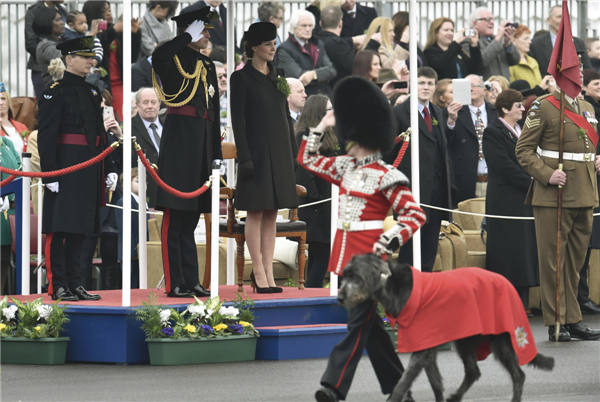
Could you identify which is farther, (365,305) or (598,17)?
(598,17)

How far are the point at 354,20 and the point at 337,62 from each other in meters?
1.18

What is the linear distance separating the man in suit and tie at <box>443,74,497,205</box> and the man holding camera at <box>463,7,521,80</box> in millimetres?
1568

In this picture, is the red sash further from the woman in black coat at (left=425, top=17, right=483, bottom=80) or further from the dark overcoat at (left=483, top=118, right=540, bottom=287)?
the woman in black coat at (left=425, top=17, right=483, bottom=80)

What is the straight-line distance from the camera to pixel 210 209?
314 inches

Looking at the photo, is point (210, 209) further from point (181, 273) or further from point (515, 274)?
point (515, 274)

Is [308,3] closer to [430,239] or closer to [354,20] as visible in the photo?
[354,20]

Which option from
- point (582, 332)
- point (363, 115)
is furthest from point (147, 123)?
point (363, 115)

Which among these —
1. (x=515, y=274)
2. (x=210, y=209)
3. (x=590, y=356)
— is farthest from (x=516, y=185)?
(x=210, y=209)

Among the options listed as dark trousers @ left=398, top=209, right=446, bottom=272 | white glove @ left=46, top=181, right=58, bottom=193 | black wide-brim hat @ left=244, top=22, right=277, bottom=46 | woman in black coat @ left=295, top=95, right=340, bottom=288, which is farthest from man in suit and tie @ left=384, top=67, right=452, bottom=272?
white glove @ left=46, top=181, right=58, bottom=193

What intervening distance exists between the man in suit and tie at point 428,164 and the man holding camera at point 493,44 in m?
3.30

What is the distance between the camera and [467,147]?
36.3ft

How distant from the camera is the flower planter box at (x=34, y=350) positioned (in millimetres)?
7145

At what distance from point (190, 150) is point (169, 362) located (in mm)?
1618

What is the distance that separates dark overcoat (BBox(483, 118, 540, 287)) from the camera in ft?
31.5
